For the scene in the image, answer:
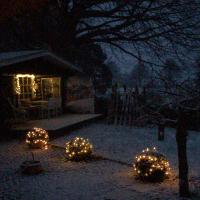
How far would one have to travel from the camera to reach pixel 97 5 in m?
29.6

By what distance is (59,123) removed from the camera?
21.4 m

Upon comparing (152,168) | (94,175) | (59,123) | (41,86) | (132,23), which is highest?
(132,23)

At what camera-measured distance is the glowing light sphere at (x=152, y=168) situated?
12578mm

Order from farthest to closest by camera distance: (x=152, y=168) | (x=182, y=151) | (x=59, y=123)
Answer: (x=59, y=123) < (x=152, y=168) < (x=182, y=151)

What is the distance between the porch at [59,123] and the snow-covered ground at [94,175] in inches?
23.4

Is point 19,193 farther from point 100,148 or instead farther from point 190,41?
point 190,41

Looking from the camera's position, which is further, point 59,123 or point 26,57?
point 59,123

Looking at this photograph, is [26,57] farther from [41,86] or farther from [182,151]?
[182,151]

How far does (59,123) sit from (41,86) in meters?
3.68

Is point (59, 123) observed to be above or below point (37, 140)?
above

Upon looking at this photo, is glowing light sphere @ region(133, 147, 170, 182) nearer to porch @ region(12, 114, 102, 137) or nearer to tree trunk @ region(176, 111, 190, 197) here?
tree trunk @ region(176, 111, 190, 197)

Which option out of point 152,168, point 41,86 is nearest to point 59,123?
point 41,86

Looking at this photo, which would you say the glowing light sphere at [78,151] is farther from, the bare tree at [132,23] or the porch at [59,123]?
the bare tree at [132,23]

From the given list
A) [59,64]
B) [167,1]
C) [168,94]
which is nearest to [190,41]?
[167,1]
